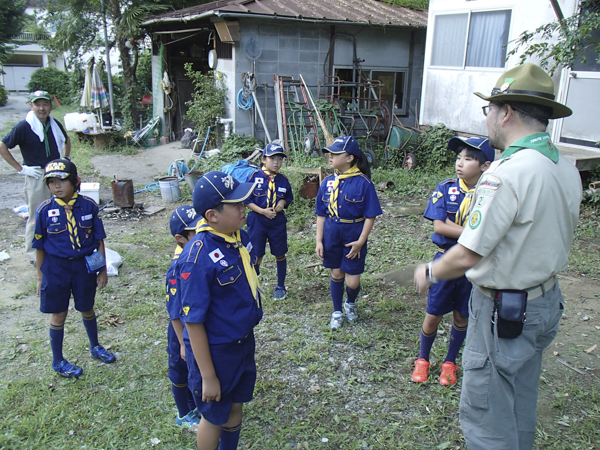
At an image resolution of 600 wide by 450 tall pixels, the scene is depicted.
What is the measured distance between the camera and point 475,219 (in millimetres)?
1965

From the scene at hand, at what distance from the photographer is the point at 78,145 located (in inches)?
528

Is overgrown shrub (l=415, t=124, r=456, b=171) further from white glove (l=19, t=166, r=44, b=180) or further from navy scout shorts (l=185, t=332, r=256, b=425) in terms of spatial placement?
navy scout shorts (l=185, t=332, r=256, b=425)

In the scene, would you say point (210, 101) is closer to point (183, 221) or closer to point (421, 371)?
point (183, 221)

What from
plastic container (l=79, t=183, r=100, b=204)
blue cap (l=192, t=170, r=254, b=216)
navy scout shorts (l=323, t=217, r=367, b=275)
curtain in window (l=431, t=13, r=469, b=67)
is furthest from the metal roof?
blue cap (l=192, t=170, r=254, b=216)

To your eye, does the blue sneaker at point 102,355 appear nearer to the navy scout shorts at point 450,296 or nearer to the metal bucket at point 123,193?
the navy scout shorts at point 450,296

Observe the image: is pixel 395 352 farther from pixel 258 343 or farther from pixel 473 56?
pixel 473 56

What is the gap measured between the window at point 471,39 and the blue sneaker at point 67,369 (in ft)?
28.9

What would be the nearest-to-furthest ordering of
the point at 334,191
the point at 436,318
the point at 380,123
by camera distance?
the point at 436,318 → the point at 334,191 → the point at 380,123

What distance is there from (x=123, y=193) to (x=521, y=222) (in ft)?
24.0

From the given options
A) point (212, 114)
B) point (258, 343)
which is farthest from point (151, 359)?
point (212, 114)

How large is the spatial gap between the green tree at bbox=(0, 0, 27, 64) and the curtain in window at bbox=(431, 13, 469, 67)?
23546mm

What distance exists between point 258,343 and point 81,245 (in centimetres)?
169

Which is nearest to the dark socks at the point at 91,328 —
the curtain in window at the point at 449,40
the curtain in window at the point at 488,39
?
the curtain in window at the point at 488,39

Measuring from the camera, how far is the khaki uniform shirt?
1928 millimetres
